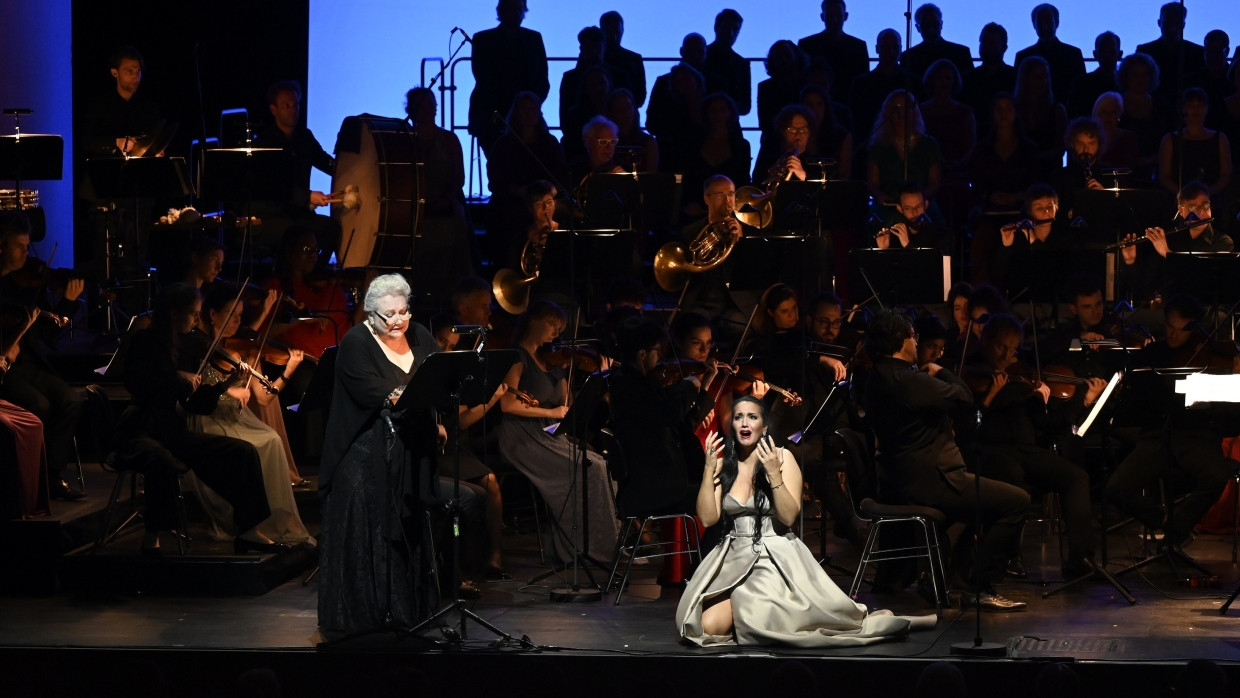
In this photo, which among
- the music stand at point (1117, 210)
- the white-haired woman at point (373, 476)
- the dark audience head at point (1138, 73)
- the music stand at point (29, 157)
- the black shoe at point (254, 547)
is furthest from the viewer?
the dark audience head at point (1138, 73)

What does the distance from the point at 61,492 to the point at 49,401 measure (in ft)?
1.44

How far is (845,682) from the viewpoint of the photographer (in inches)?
212

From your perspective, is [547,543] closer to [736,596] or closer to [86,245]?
[736,596]

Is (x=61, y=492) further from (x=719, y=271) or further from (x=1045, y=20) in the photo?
(x=1045, y=20)

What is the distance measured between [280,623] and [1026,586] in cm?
301

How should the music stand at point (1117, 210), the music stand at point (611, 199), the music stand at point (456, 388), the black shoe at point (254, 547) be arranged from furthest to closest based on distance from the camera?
1. the music stand at point (1117, 210)
2. the music stand at point (611, 199)
3. the black shoe at point (254, 547)
4. the music stand at point (456, 388)

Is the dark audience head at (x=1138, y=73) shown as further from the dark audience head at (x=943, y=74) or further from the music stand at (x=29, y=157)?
the music stand at (x=29, y=157)

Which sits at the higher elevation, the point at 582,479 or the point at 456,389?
the point at 456,389

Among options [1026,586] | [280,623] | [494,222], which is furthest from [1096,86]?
[280,623]

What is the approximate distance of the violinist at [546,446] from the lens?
721cm

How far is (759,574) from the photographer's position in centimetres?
576

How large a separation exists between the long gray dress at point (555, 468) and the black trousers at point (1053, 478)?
1.64 metres

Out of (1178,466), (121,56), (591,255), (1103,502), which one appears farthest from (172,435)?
(1178,466)

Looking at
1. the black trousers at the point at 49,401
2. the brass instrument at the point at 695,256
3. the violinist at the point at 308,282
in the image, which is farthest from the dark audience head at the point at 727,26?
the black trousers at the point at 49,401
